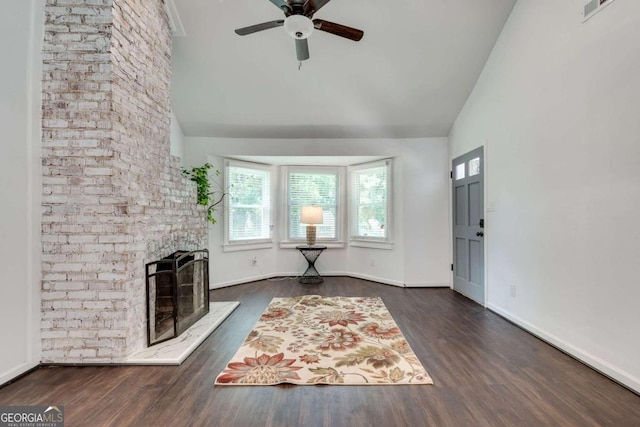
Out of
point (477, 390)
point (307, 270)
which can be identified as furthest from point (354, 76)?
point (477, 390)

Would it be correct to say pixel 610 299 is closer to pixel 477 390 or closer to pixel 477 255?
pixel 477 390

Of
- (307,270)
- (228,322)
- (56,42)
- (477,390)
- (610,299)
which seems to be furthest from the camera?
(307,270)

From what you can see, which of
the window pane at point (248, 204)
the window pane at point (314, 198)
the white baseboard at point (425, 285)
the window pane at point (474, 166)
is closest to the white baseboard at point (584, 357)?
the white baseboard at point (425, 285)

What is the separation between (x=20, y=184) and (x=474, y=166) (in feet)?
15.1

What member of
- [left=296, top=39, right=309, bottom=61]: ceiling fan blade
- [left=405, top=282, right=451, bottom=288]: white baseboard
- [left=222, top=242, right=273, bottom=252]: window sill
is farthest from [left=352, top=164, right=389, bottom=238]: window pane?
[left=296, top=39, right=309, bottom=61]: ceiling fan blade

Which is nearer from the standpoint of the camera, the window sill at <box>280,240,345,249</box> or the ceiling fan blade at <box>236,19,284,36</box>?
the ceiling fan blade at <box>236,19,284,36</box>

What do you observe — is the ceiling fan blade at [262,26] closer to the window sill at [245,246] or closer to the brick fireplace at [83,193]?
the brick fireplace at [83,193]

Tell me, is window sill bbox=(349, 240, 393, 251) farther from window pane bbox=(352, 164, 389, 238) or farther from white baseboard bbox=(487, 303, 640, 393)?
white baseboard bbox=(487, 303, 640, 393)

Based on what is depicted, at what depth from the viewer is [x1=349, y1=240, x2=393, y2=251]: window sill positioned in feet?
15.5

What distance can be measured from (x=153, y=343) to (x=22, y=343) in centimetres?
84

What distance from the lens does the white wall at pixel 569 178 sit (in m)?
1.92

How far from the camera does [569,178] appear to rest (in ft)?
7.73

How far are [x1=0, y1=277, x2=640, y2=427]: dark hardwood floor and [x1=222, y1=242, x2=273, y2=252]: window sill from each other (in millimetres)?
2259

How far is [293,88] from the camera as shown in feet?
12.8
